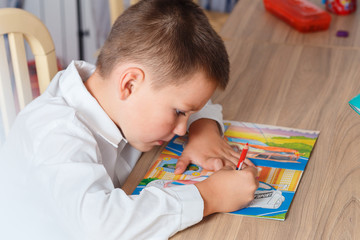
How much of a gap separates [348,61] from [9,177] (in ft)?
2.93

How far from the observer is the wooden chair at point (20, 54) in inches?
41.7

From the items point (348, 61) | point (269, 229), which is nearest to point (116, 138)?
point (269, 229)

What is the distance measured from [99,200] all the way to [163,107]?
0.21 meters

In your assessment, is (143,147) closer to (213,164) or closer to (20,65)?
(213,164)

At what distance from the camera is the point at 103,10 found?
299 cm

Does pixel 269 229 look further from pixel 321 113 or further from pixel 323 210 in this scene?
pixel 321 113

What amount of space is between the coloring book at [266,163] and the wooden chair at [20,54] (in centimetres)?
31

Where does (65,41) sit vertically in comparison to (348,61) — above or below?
below

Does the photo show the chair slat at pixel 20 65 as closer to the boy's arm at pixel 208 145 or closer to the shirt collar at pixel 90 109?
the shirt collar at pixel 90 109

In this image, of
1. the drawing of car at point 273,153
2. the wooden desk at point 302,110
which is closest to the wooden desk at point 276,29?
the wooden desk at point 302,110

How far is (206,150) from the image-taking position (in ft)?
3.64

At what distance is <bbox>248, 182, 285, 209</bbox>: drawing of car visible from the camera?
0.92m

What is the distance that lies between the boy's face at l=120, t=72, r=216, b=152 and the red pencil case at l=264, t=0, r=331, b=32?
0.70 meters

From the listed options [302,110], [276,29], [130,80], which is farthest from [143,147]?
[276,29]
